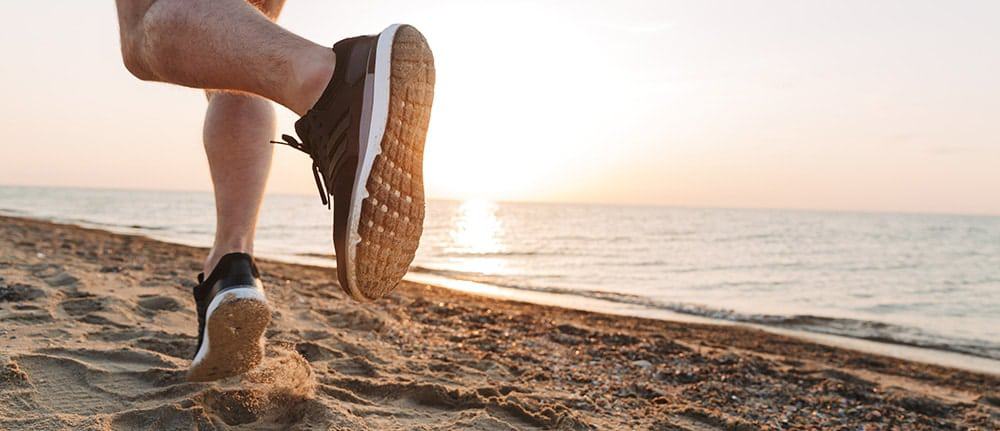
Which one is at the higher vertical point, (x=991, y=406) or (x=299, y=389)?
(x=299, y=389)

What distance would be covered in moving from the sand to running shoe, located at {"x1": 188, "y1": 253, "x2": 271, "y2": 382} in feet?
0.16

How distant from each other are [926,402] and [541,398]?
2.26m

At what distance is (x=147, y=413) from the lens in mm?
1400

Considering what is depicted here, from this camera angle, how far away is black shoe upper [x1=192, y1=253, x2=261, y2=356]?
1535 mm

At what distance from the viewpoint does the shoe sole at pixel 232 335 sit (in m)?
1.48

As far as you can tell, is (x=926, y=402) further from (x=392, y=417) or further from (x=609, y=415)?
(x=392, y=417)

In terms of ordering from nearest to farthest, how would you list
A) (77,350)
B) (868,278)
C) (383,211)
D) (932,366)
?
(383,211) < (77,350) < (932,366) < (868,278)

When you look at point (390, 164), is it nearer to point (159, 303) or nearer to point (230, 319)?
point (230, 319)

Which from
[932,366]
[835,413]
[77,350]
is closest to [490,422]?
[77,350]

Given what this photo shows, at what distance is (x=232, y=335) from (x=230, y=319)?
0.08 metres

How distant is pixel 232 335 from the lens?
1.54 meters

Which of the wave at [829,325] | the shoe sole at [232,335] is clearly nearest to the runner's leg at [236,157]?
the shoe sole at [232,335]

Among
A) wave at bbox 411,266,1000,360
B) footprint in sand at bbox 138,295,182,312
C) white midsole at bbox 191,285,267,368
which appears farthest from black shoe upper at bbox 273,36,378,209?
wave at bbox 411,266,1000,360

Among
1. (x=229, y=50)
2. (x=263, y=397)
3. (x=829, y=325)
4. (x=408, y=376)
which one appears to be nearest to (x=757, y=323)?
(x=829, y=325)
